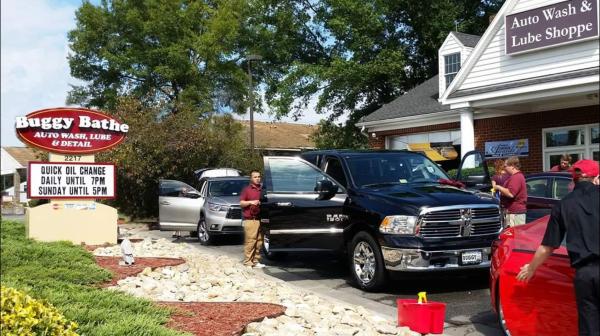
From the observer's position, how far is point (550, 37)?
15023 mm

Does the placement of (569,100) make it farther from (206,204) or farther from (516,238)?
(516,238)

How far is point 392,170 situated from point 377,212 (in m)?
1.46

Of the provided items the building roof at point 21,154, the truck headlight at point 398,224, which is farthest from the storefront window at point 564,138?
the building roof at point 21,154

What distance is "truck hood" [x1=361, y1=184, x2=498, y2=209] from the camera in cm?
754

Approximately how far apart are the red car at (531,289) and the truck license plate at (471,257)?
1787 millimetres

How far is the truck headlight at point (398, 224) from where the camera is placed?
7.40 meters

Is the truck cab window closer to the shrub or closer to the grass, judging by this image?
the grass

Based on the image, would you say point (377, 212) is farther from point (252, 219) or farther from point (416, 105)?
point (416, 105)

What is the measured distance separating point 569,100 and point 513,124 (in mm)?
2101

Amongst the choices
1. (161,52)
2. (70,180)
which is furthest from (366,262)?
(161,52)

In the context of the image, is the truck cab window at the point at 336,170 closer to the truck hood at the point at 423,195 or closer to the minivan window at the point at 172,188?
the truck hood at the point at 423,195

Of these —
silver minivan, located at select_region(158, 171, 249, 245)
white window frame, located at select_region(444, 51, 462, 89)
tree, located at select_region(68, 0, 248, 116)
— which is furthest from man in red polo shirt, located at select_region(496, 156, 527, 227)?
tree, located at select_region(68, 0, 248, 116)

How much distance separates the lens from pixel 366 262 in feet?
26.1

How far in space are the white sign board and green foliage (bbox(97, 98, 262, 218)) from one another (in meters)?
7.64
